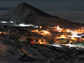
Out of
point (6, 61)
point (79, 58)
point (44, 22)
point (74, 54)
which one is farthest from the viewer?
point (44, 22)

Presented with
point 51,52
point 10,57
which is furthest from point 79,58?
point 10,57

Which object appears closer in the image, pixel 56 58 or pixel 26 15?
pixel 56 58

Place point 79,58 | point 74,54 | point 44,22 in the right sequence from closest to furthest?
point 79,58 → point 74,54 → point 44,22

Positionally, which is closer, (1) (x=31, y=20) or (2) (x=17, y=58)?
(2) (x=17, y=58)

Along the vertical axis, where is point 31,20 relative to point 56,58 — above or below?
above

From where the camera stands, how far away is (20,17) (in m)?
18.9

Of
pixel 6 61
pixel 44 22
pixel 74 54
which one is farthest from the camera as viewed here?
pixel 44 22

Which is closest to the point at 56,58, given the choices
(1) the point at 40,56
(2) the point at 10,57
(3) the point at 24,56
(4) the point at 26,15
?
(1) the point at 40,56

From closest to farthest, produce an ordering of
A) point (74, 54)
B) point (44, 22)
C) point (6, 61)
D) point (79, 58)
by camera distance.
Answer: point (6, 61) < point (79, 58) < point (74, 54) < point (44, 22)

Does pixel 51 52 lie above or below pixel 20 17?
below

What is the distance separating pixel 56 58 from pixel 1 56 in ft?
7.16

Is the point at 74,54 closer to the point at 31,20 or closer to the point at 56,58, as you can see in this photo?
the point at 56,58

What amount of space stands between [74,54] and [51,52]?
981 millimetres

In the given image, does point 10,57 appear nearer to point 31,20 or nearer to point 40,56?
point 40,56
